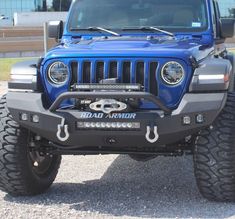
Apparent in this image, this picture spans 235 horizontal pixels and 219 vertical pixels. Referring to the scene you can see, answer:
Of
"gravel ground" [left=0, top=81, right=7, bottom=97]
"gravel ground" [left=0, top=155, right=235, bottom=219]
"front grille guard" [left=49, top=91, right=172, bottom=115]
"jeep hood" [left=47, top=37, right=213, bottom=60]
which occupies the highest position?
"jeep hood" [left=47, top=37, right=213, bottom=60]

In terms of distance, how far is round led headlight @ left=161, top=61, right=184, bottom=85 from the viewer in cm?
484

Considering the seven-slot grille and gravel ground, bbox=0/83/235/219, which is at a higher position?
the seven-slot grille

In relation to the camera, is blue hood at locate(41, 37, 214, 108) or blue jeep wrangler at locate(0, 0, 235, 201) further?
blue hood at locate(41, 37, 214, 108)

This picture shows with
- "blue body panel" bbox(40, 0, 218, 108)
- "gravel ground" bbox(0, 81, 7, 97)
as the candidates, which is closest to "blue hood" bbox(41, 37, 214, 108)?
"blue body panel" bbox(40, 0, 218, 108)

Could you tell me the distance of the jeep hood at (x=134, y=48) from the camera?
4.88 m

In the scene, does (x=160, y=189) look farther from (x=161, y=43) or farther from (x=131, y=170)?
(x=161, y=43)

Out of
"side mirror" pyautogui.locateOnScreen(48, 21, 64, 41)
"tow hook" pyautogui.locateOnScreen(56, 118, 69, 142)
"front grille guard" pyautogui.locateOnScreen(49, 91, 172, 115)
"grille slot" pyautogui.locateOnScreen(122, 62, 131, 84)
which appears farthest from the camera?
"side mirror" pyautogui.locateOnScreen(48, 21, 64, 41)

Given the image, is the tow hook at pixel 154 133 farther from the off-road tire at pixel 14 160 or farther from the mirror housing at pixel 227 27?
the mirror housing at pixel 227 27

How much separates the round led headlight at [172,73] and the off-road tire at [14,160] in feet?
4.46

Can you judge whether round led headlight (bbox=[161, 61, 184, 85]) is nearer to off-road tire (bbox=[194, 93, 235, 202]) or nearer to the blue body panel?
the blue body panel

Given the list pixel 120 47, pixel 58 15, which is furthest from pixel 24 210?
pixel 58 15

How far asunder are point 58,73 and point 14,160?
859 mm

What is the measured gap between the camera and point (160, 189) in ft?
18.3

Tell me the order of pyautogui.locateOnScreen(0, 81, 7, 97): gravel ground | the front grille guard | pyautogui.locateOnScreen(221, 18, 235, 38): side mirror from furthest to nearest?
pyautogui.locateOnScreen(0, 81, 7, 97): gravel ground < pyautogui.locateOnScreen(221, 18, 235, 38): side mirror < the front grille guard
